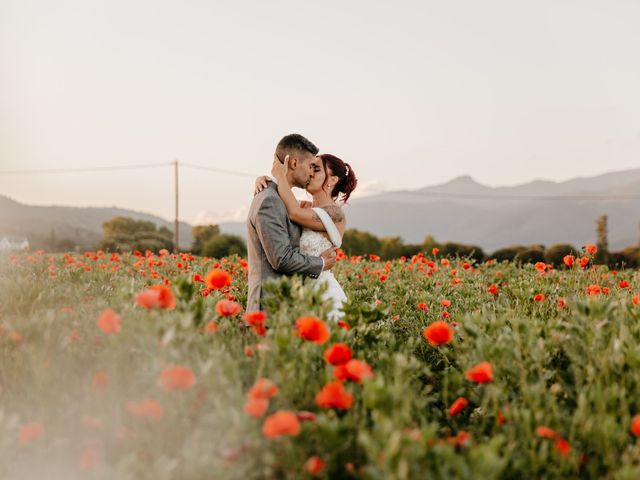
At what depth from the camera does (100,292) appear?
618 centimetres

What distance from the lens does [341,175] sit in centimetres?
638

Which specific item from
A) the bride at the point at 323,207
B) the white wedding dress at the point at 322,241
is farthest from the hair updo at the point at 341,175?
the white wedding dress at the point at 322,241

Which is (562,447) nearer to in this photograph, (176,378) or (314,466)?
(314,466)

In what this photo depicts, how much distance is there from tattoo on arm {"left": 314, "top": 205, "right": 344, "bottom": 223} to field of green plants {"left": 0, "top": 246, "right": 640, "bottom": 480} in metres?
1.83

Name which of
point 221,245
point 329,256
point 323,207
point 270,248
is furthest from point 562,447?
point 221,245

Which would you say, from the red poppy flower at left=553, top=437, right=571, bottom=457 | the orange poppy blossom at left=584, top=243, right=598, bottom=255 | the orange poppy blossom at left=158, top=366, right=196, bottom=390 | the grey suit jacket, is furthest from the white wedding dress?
the orange poppy blossom at left=584, top=243, right=598, bottom=255

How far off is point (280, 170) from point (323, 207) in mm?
871

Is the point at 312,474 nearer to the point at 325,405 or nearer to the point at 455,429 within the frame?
the point at 325,405

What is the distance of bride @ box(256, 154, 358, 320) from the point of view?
501cm

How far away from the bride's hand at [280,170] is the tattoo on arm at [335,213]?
76cm

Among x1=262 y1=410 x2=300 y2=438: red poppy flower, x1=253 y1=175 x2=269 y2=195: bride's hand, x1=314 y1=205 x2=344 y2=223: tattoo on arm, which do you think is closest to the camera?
x1=262 y1=410 x2=300 y2=438: red poppy flower

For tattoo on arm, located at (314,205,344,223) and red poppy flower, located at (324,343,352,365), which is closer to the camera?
red poppy flower, located at (324,343,352,365)

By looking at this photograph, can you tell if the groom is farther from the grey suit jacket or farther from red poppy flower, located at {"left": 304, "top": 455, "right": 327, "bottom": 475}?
red poppy flower, located at {"left": 304, "top": 455, "right": 327, "bottom": 475}

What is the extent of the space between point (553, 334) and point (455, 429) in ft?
3.41
